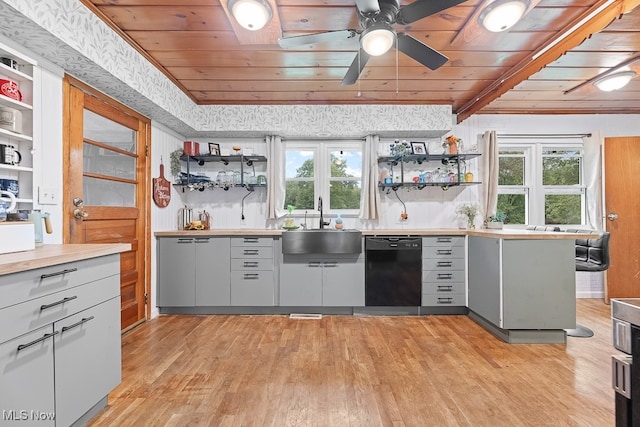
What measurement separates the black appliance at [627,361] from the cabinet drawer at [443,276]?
296 cm

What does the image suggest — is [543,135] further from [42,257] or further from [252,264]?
[42,257]

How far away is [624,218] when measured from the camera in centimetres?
402

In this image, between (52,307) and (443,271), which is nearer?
(52,307)

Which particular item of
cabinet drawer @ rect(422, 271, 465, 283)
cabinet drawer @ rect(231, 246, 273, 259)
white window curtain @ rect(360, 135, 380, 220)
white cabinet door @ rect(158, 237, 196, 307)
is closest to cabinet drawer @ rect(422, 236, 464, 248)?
cabinet drawer @ rect(422, 271, 465, 283)

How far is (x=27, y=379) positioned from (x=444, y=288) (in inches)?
134

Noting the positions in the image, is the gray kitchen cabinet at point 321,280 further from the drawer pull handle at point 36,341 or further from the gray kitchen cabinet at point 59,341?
the drawer pull handle at point 36,341

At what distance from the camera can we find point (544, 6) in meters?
2.13

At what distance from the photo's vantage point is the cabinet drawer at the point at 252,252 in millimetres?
3557

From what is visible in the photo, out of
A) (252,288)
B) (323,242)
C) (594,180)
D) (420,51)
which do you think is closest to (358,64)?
(420,51)

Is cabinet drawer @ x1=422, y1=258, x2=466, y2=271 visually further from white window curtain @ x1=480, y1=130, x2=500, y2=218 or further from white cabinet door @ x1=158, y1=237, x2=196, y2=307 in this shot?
white cabinet door @ x1=158, y1=237, x2=196, y2=307

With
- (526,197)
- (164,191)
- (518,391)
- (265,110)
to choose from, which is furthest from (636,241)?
(164,191)

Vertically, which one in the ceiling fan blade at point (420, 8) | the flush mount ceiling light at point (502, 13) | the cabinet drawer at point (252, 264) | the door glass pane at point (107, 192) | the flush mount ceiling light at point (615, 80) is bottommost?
the cabinet drawer at point (252, 264)

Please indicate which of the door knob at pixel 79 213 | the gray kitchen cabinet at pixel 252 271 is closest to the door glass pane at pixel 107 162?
the door knob at pixel 79 213

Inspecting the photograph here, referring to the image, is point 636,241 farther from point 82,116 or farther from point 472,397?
point 82,116
